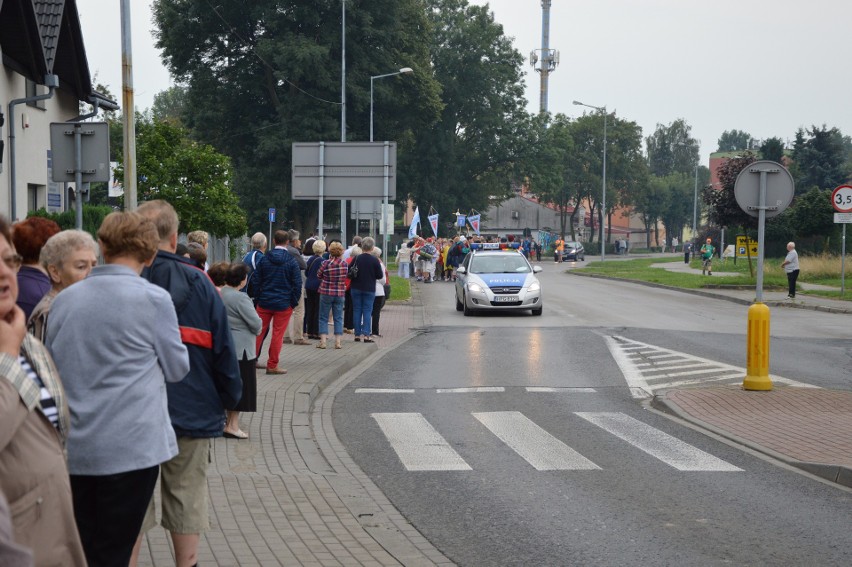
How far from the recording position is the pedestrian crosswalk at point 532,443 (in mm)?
8555

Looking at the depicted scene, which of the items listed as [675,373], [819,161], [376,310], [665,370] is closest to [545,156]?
[819,161]

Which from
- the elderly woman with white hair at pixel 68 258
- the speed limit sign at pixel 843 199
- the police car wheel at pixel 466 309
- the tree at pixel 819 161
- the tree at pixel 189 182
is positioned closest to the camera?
the elderly woman with white hair at pixel 68 258

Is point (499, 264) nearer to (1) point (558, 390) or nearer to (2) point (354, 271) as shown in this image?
(2) point (354, 271)

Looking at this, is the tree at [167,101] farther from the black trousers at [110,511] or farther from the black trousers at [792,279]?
the black trousers at [110,511]

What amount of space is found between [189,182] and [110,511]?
82.5ft

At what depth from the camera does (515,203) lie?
12812 cm

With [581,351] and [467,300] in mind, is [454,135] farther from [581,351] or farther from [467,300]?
[581,351]

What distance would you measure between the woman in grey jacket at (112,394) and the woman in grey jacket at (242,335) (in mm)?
5145

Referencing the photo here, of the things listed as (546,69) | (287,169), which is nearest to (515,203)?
(546,69)

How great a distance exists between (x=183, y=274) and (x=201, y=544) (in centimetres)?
171

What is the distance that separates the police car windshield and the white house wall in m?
9.56

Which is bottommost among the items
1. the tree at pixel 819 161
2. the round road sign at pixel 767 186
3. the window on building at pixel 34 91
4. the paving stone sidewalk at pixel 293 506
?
the paving stone sidewalk at pixel 293 506

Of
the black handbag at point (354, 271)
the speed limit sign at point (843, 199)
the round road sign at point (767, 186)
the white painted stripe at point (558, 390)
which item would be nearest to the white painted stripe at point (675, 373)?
the white painted stripe at point (558, 390)

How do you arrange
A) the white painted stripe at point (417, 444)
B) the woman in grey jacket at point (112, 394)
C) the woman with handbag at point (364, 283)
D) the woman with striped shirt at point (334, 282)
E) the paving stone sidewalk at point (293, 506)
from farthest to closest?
the woman with handbag at point (364, 283) < the woman with striped shirt at point (334, 282) < the white painted stripe at point (417, 444) < the paving stone sidewalk at point (293, 506) < the woman in grey jacket at point (112, 394)
